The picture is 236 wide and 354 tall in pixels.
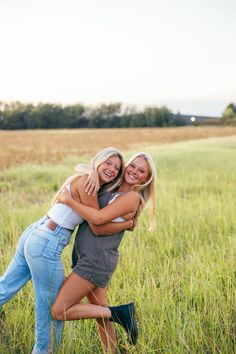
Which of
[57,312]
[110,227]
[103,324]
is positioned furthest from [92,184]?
[103,324]

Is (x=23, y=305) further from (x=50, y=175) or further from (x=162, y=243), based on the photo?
(x=50, y=175)

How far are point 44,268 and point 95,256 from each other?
28cm

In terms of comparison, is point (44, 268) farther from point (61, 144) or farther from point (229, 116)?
point (229, 116)

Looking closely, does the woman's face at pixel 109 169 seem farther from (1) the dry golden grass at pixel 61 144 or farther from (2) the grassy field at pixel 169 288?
(1) the dry golden grass at pixel 61 144

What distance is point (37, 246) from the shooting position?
2355 mm

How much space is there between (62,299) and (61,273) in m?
0.14

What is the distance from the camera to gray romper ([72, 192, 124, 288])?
7.75ft

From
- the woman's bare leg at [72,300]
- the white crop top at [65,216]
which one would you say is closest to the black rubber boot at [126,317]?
the woman's bare leg at [72,300]

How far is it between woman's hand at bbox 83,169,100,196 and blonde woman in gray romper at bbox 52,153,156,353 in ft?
0.13

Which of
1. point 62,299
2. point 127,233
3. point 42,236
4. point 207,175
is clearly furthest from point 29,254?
point 207,175

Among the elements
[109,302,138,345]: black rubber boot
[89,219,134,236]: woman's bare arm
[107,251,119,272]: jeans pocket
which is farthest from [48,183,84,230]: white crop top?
[109,302,138,345]: black rubber boot

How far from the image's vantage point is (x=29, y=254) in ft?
7.82

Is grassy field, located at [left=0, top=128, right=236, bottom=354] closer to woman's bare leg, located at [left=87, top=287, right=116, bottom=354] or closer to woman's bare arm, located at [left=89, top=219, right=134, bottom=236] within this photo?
woman's bare leg, located at [left=87, top=287, right=116, bottom=354]

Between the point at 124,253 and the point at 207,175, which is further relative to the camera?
the point at 207,175
